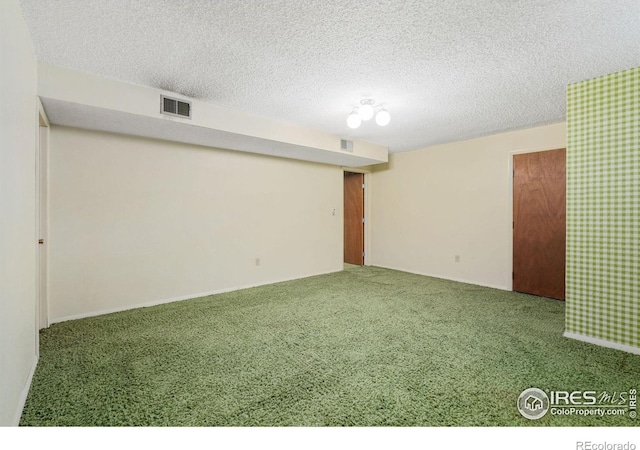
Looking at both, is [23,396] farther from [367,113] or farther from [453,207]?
[453,207]

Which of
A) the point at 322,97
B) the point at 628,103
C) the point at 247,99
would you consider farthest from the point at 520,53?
the point at 247,99

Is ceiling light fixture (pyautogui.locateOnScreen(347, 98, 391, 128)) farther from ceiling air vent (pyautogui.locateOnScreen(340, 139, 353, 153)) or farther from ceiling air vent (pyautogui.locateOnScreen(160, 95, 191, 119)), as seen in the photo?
ceiling air vent (pyautogui.locateOnScreen(160, 95, 191, 119))

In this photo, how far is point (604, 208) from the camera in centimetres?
254

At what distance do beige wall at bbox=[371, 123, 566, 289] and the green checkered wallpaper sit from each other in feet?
5.12

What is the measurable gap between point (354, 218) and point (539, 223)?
11.4 feet

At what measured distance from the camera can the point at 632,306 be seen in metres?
2.41

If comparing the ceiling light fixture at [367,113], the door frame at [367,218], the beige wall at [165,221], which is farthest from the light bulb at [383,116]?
the door frame at [367,218]

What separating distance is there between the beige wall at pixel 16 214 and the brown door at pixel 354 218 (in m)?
5.28

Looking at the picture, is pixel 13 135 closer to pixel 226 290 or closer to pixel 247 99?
pixel 247 99

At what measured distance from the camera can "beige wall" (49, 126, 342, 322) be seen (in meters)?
3.21

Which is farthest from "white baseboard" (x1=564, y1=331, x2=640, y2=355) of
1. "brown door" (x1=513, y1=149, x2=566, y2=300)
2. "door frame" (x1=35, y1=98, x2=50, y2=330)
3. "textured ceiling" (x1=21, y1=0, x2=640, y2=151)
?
"door frame" (x1=35, y1=98, x2=50, y2=330)

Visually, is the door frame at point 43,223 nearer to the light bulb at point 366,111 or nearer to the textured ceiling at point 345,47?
the textured ceiling at point 345,47

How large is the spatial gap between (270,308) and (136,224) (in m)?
1.90
